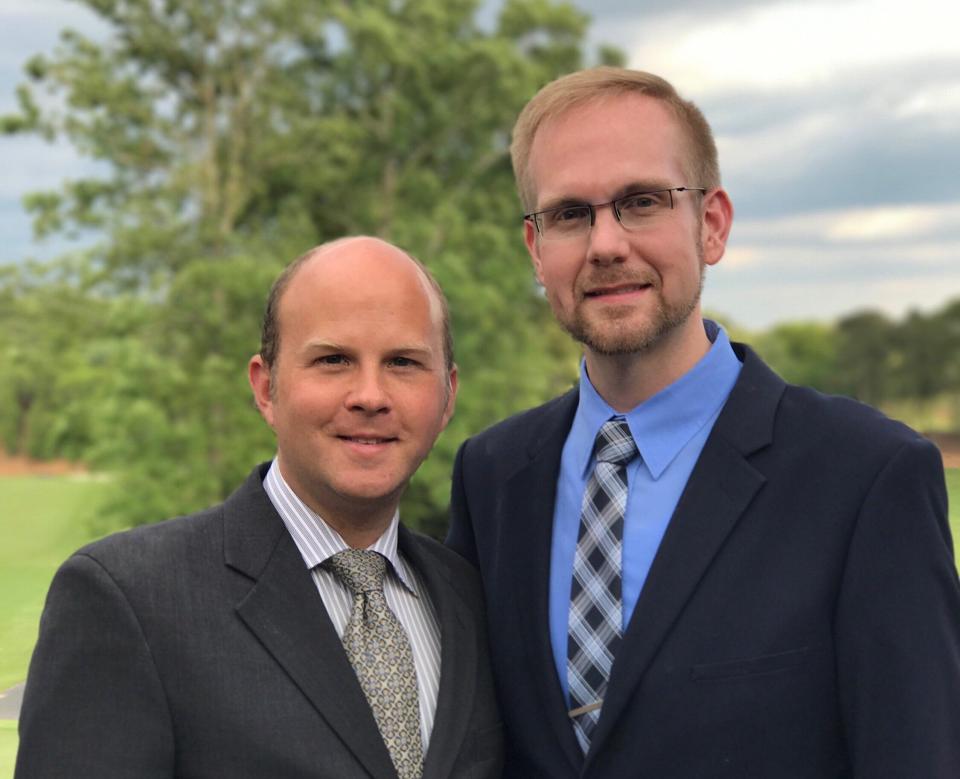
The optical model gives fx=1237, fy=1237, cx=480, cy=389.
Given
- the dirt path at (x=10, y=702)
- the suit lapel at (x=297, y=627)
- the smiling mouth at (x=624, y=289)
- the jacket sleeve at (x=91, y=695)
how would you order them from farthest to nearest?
1. the dirt path at (x=10, y=702)
2. the smiling mouth at (x=624, y=289)
3. the suit lapel at (x=297, y=627)
4. the jacket sleeve at (x=91, y=695)

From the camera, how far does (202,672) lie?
7.82 feet

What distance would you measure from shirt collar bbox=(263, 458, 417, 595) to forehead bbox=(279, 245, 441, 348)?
0.33 m

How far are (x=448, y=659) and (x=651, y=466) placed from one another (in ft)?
2.05

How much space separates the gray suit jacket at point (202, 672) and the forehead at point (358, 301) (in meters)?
0.41

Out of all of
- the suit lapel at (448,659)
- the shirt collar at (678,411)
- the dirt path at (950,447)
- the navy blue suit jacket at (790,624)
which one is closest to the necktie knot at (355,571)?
the suit lapel at (448,659)

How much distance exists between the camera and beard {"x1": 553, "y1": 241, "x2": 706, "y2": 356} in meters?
→ 2.79

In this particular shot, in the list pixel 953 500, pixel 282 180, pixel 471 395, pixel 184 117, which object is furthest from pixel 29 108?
pixel 953 500

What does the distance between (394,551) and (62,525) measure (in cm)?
2047

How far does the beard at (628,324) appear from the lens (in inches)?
110

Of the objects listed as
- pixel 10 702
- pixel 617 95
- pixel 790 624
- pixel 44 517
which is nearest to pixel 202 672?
pixel 790 624

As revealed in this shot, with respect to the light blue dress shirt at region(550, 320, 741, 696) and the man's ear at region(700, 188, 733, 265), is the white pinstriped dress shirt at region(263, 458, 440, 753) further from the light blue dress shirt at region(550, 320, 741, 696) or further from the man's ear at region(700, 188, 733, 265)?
the man's ear at region(700, 188, 733, 265)

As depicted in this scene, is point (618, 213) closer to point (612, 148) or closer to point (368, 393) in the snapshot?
point (612, 148)

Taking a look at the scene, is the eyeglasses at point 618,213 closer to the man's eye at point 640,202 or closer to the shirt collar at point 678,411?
the man's eye at point 640,202

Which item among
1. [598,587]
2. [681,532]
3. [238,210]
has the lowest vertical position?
[598,587]
